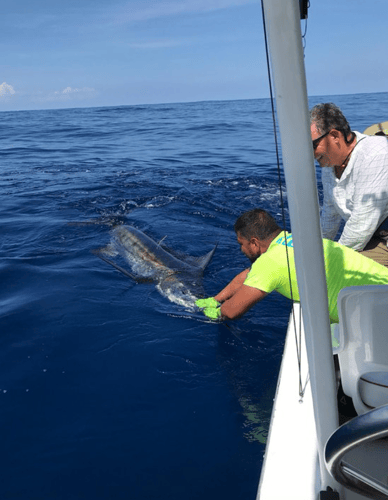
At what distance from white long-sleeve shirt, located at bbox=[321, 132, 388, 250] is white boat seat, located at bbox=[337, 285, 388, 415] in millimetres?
2143

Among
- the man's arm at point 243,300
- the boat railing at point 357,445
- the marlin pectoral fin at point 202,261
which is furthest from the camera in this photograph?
the marlin pectoral fin at point 202,261

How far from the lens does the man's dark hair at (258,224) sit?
351cm

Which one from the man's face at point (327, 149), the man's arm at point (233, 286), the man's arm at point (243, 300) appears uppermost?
the man's face at point (327, 149)

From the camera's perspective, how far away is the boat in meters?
1.29

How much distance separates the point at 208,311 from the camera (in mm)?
4383

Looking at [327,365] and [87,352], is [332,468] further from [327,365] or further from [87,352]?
[87,352]

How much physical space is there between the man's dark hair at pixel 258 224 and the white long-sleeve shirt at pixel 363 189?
27.5 inches

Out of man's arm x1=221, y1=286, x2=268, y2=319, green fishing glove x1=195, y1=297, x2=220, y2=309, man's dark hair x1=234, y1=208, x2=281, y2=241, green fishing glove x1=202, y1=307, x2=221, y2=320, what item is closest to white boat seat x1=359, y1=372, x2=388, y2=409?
man's arm x1=221, y1=286, x2=268, y2=319

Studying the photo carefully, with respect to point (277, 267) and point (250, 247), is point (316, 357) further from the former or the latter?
point (250, 247)

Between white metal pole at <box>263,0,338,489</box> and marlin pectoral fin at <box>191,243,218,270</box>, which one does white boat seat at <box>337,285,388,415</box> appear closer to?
white metal pole at <box>263,0,338,489</box>

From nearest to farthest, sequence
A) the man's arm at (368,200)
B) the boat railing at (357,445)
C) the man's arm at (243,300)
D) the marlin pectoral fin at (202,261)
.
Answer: the boat railing at (357,445) < the man's arm at (243,300) < the man's arm at (368,200) < the marlin pectoral fin at (202,261)

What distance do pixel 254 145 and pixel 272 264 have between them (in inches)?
572

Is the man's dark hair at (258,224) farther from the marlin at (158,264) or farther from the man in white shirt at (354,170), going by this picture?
the marlin at (158,264)

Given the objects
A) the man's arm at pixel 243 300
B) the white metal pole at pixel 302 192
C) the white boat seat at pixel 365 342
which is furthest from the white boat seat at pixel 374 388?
the man's arm at pixel 243 300
